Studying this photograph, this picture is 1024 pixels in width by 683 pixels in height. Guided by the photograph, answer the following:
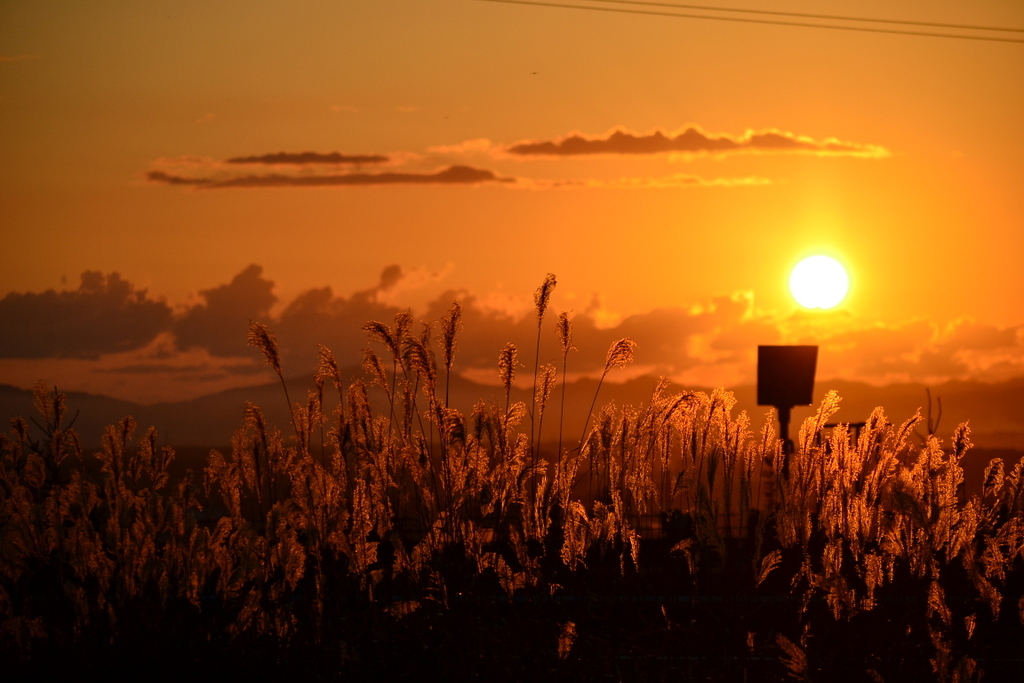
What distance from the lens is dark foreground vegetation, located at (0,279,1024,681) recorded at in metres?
3.99

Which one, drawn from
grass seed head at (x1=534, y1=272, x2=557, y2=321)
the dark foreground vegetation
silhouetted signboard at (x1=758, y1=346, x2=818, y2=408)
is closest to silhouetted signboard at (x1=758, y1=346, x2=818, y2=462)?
silhouetted signboard at (x1=758, y1=346, x2=818, y2=408)

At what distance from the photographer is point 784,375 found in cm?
946

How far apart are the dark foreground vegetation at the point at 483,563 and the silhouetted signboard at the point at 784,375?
3859 millimetres

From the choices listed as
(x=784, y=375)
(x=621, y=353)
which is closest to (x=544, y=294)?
(x=621, y=353)

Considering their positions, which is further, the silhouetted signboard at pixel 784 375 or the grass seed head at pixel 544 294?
the silhouetted signboard at pixel 784 375

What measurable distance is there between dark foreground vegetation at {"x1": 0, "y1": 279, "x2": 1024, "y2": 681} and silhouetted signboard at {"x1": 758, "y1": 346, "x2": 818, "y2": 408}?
386 centimetres

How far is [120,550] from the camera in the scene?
417 cm

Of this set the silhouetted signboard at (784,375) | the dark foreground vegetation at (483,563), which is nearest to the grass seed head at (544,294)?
the dark foreground vegetation at (483,563)

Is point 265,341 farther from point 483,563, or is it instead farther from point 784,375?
point 784,375

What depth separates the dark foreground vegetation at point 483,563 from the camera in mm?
3986

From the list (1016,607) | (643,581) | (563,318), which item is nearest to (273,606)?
(563,318)

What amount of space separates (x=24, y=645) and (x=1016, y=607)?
4.58m

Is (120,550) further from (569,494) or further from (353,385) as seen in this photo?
(569,494)

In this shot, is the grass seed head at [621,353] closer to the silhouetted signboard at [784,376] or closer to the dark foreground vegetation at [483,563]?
the dark foreground vegetation at [483,563]
